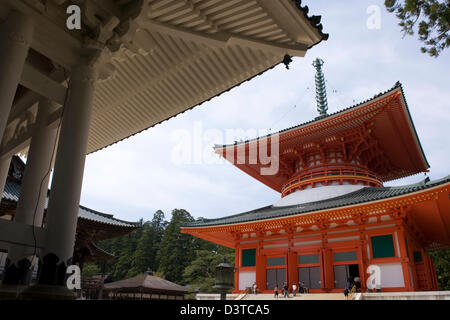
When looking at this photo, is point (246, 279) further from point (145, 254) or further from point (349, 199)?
point (145, 254)

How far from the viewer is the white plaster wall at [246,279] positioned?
49.5 ft

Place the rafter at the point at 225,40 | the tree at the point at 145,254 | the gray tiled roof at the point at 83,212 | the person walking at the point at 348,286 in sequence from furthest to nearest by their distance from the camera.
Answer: the tree at the point at 145,254
the gray tiled roof at the point at 83,212
the person walking at the point at 348,286
the rafter at the point at 225,40

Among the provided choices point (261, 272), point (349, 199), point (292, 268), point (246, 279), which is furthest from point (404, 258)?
point (246, 279)

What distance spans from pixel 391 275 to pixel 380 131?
278 inches

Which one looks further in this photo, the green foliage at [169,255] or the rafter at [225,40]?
the green foliage at [169,255]

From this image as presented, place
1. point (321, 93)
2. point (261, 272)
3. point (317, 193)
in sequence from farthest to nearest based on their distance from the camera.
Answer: point (321, 93) < point (317, 193) < point (261, 272)

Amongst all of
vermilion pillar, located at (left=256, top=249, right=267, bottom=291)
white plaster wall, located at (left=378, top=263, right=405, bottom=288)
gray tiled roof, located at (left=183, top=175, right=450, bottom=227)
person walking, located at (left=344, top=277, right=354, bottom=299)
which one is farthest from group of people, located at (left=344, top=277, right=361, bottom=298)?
vermilion pillar, located at (left=256, top=249, right=267, bottom=291)

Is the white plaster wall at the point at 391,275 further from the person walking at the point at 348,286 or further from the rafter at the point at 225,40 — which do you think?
the rafter at the point at 225,40

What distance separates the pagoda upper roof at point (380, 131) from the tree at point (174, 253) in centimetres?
3390

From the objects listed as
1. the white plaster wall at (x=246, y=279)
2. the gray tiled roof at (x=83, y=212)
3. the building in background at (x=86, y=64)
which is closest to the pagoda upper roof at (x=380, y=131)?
the white plaster wall at (x=246, y=279)

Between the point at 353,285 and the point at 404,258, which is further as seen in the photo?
the point at 353,285

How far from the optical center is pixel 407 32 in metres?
5.89

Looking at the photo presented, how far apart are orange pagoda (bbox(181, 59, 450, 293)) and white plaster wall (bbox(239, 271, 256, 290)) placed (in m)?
0.05

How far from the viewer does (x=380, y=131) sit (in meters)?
15.6
